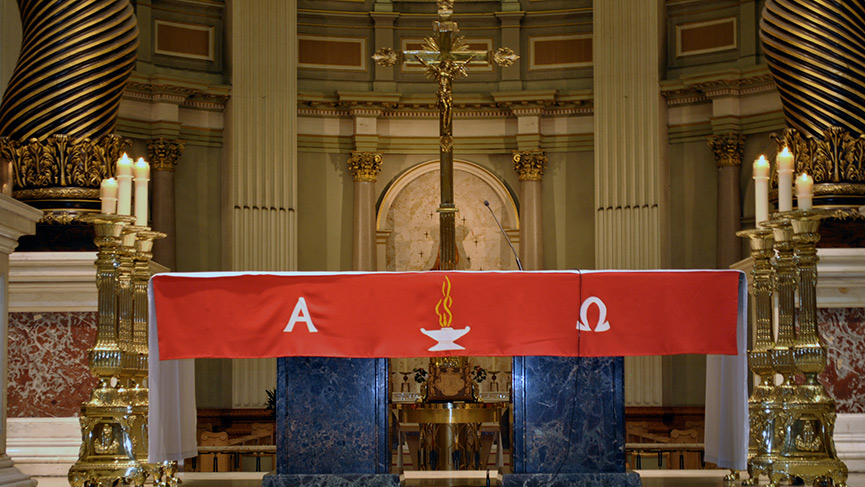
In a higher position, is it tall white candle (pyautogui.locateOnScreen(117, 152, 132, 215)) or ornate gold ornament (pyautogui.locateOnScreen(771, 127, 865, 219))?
ornate gold ornament (pyautogui.locateOnScreen(771, 127, 865, 219))

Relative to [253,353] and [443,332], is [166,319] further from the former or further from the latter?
[443,332]

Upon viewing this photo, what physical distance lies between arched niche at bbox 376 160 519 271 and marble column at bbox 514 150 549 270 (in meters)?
0.23

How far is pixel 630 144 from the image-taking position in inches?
543

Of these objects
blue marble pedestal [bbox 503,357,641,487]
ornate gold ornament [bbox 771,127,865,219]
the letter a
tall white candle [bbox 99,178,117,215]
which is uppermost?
ornate gold ornament [bbox 771,127,865,219]

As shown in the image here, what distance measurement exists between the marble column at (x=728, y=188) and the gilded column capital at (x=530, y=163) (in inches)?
85.8

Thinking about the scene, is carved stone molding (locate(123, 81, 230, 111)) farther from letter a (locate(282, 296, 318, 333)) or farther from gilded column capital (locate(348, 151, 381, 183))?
letter a (locate(282, 296, 318, 333))

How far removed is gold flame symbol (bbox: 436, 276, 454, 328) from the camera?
5.69 meters

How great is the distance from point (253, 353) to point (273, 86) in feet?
28.7

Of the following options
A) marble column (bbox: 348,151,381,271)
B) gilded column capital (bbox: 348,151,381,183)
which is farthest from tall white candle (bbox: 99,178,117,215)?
gilded column capital (bbox: 348,151,381,183)

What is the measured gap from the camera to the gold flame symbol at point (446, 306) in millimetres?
5688

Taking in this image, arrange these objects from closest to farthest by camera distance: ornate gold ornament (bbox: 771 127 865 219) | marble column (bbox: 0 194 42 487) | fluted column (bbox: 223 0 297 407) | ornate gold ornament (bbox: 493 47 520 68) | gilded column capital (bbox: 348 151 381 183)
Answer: marble column (bbox: 0 194 42 487) < ornate gold ornament (bbox: 771 127 865 219) < ornate gold ornament (bbox: 493 47 520 68) < fluted column (bbox: 223 0 297 407) < gilded column capital (bbox: 348 151 381 183)

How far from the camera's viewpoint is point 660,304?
18.9 feet

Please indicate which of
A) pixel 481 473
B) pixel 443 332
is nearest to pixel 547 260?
pixel 481 473

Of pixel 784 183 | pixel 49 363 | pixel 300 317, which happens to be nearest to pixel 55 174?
pixel 49 363
